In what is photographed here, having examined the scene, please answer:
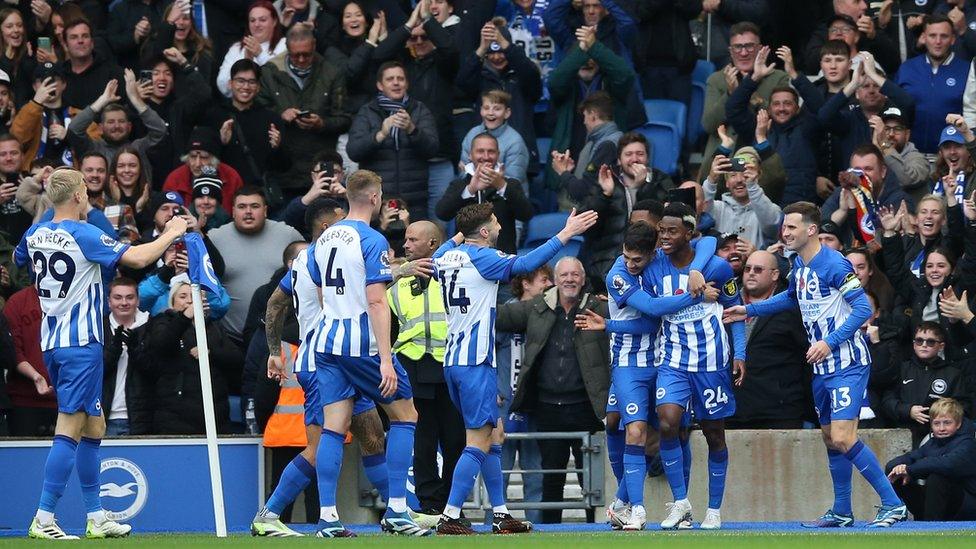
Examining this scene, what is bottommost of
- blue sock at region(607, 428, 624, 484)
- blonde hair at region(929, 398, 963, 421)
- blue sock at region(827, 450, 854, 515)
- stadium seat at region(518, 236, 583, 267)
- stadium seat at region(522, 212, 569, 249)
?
blue sock at region(827, 450, 854, 515)

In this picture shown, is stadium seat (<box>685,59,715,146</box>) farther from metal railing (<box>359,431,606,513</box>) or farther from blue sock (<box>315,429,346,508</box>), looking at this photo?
blue sock (<box>315,429,346,508</box>)

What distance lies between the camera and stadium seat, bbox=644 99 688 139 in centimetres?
1895

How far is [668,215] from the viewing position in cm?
1323

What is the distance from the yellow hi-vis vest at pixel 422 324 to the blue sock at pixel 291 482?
7.37ft

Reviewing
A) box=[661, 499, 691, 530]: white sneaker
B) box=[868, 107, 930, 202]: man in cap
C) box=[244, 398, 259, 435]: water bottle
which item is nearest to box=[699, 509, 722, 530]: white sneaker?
box=[661, 499, 691, 530]: white sneaker

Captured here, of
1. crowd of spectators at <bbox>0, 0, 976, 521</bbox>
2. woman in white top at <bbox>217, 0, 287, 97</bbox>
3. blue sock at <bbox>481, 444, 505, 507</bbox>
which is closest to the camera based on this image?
blue sock at <bbox>481, 444, 505, 507</bbox>

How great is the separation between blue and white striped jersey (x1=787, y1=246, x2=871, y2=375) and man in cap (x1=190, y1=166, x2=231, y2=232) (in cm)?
650

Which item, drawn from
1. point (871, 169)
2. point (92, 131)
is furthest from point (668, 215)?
point (92, 131)

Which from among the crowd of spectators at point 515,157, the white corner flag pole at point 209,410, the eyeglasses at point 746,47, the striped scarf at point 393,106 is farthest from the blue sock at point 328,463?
the eyeglasses at point 746,47

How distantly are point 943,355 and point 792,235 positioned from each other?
Result: 2358 millimetres

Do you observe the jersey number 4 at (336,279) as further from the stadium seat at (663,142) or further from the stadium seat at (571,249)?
the stadium seat at (663,142)

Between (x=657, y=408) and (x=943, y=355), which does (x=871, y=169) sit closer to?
(x=943, y=355)

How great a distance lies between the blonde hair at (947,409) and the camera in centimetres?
1373

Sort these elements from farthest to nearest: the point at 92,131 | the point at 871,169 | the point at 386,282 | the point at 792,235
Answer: the point at 92,131
the point at 871,169
the point at 792,235
the point at 386,282
